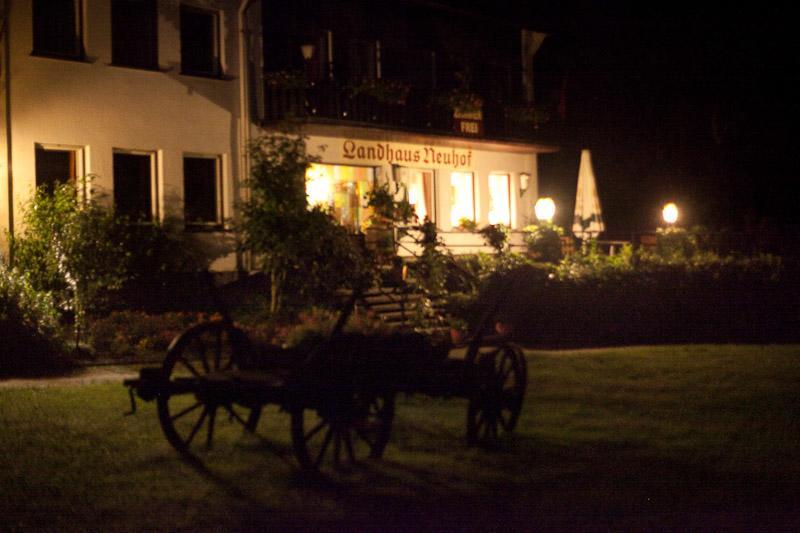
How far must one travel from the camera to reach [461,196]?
2769 cm

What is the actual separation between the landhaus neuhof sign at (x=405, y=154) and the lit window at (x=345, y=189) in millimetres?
428

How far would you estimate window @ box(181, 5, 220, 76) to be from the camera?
70.4 feet

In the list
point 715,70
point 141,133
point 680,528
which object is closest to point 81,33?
point 141,133

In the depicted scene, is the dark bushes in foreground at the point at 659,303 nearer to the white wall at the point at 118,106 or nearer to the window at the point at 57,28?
the white wall at the point at 118,106

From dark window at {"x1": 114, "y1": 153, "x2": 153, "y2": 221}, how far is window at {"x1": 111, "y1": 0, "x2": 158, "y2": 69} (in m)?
1.79

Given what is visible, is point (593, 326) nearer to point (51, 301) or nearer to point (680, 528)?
point (51, 301)

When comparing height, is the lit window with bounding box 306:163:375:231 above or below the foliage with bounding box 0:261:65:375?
above

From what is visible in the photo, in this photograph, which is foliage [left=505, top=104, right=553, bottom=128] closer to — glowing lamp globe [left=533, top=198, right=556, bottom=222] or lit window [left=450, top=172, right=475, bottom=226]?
lit window [left=450, top=172, right=475, bottom=226]

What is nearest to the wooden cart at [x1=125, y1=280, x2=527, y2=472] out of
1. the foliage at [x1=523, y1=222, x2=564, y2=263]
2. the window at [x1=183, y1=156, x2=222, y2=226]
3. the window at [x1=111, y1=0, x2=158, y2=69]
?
the window at [x1=183, y1=156, x2=222, y2=226]

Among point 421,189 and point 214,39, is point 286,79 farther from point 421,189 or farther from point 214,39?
point 421,189

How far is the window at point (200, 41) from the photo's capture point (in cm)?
2145

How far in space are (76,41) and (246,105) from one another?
11.9 ft

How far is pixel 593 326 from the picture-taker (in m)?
19.1

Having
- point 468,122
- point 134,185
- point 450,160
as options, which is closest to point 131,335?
point 134,185
